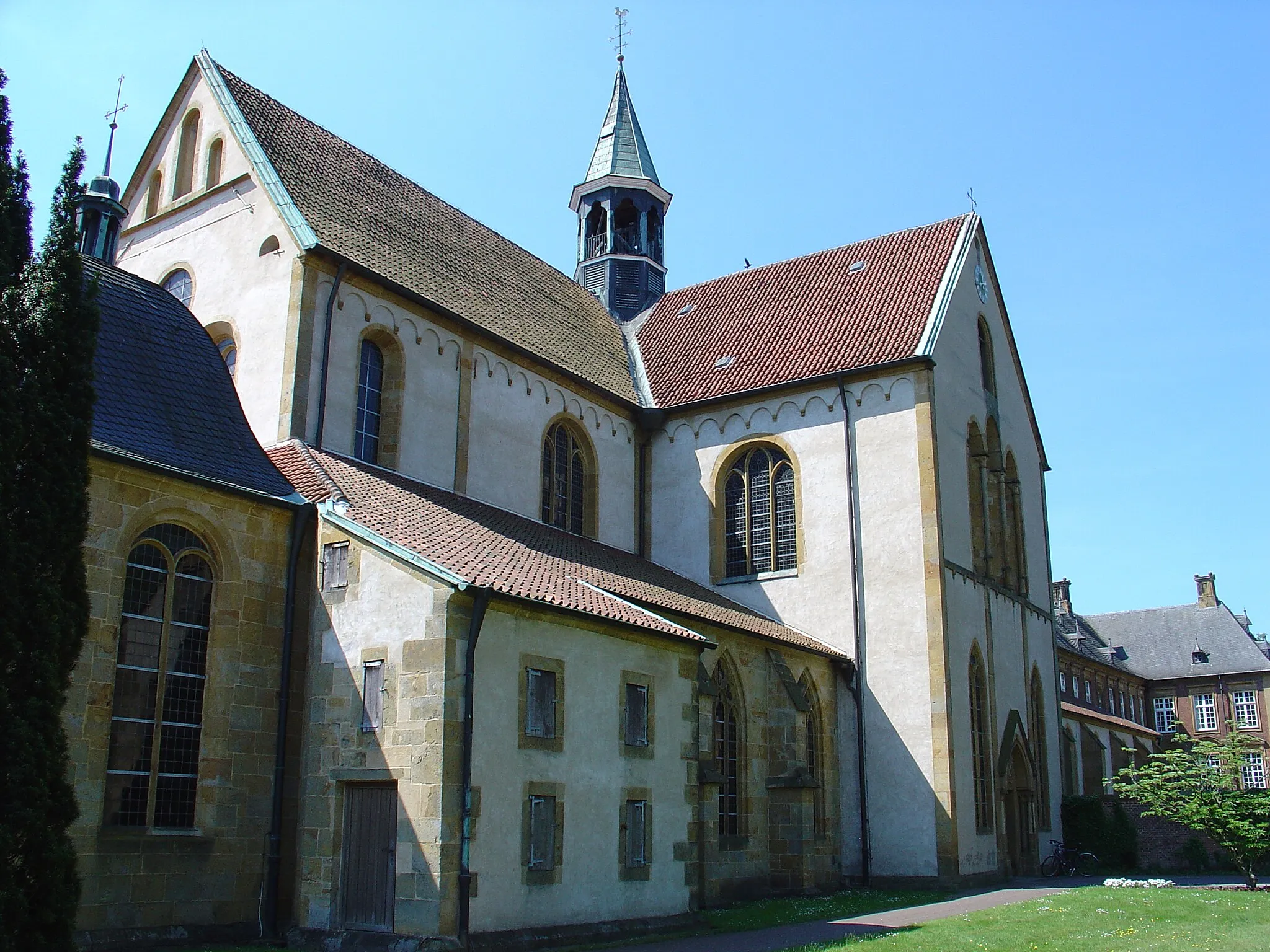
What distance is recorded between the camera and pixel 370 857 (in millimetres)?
14805

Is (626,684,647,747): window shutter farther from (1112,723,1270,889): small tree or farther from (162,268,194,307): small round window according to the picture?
(1112,723,1270,889): small tree

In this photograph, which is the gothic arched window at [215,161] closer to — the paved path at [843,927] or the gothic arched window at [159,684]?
the gothic arched window at [159,684]

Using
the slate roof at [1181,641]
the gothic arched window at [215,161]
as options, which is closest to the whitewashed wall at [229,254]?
the gothic arched window at [215,161]

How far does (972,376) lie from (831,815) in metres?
10.9

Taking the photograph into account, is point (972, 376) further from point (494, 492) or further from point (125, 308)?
point (125, 308)

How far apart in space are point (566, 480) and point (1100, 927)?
44.3ft

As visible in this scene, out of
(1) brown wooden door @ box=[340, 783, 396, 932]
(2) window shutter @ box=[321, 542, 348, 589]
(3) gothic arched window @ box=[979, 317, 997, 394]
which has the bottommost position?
(1) brown wooden door @ box=[340, 783, 396, 932]

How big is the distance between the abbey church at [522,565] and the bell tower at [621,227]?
0.42 feet

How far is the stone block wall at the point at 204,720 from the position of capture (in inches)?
550

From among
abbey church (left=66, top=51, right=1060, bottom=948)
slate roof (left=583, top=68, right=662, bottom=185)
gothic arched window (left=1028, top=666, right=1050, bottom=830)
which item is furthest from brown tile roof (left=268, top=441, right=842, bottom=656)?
slate roof (left=583, top=68, right=662, bottom=185)

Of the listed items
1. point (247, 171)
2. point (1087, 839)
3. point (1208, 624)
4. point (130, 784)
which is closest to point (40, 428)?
point (130, 784)

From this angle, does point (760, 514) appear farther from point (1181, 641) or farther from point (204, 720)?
point (1181, 641)

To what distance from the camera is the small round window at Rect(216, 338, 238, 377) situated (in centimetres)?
2022

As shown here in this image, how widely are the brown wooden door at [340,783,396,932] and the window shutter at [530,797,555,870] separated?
1.81 m
